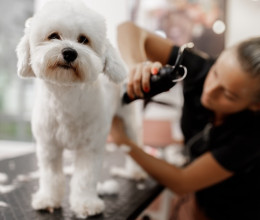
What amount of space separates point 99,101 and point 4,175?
0.51 meters

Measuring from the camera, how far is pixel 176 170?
1.05 metres

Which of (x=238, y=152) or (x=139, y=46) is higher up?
(x=139, y=46)

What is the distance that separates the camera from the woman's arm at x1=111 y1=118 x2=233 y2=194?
1.00m

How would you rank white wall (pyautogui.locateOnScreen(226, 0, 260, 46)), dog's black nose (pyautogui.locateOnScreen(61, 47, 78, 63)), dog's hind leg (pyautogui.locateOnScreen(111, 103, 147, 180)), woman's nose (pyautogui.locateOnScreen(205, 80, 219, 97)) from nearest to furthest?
1. dog's black nose (pyautogui.locateOnScreen(61, 47, 78, 63))
2. white wall (pyautogui.locateOnScreen(226, 0, 260, 46))
3. woman's nose (pyautogui.locateOnScreen(205, 80, 219, 97))
4. dog's hind leg (pyautogui.locateOnScreen(111, 103, 147, 180))

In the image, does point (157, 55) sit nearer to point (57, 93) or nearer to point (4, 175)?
point (57, 93)

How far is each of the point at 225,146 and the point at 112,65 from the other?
0.58 m

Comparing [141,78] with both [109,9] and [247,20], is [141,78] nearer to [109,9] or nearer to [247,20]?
[109,9]

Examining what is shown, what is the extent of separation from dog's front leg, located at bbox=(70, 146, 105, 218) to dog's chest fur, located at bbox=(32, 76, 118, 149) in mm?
34

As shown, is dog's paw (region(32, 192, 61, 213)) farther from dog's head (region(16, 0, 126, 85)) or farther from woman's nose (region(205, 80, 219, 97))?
woman's nose (region(205, 80, 219, 97))

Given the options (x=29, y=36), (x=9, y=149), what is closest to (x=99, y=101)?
(x=29, y=36)

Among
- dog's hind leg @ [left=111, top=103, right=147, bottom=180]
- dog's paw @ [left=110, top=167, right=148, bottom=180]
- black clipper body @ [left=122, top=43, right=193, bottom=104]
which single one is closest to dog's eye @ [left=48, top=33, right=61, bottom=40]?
black clipper body @ [left=122, top=43, right=193, bottom=104]

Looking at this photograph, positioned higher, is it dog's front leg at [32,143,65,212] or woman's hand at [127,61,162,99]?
woman's hand at [127,61,162,99]

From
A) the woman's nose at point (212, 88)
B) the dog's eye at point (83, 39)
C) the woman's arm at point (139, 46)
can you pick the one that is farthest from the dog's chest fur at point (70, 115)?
the woman's nose at point (212, 88)

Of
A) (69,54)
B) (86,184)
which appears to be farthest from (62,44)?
(86,184)
